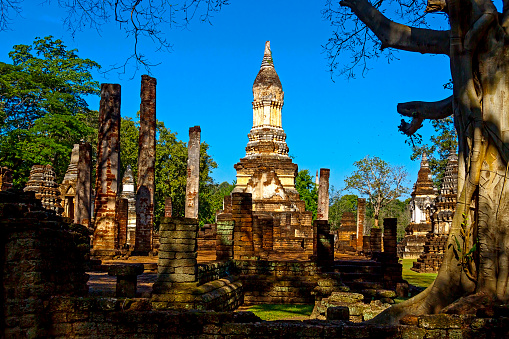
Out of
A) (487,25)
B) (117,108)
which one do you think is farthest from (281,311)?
(117,108)

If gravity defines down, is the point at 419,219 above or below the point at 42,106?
below

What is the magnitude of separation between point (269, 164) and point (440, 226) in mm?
11956

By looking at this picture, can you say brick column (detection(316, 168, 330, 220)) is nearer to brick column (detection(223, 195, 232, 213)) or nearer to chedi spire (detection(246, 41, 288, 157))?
brick column (detection(223, 195, 232, 213))

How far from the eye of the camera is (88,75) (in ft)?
124

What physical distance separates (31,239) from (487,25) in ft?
20.7

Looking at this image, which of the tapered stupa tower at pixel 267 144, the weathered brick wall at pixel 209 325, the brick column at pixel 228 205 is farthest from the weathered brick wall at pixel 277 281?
the tapered stupa tower at pixel 267 144

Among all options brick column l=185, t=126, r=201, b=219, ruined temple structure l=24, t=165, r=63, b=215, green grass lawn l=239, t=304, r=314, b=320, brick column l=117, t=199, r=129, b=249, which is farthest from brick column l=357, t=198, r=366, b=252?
green grass lawn l=239, t=304, r=314, b=320

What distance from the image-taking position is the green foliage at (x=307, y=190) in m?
51.2

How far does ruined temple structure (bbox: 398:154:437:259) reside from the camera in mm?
30812

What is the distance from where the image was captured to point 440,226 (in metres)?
24.9

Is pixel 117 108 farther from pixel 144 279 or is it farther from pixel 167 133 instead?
pixel 167 133

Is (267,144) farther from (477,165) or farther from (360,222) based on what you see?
(477,165)

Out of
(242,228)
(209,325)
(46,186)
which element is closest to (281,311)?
(242,228)

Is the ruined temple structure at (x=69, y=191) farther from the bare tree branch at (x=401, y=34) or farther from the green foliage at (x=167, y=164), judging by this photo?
the bare tree branch at (x=401, y=34)
